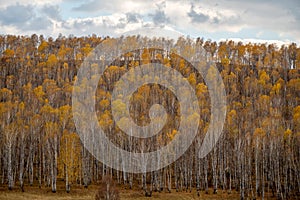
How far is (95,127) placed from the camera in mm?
62156

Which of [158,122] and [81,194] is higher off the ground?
[158,122]

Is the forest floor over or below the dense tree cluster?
below

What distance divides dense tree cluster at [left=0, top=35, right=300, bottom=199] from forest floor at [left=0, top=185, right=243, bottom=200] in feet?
4.41

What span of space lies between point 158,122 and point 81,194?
15434 mm

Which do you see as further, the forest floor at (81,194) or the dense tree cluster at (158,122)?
the dense tree cluster at (158,122)

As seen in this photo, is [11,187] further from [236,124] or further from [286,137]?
[286,137]

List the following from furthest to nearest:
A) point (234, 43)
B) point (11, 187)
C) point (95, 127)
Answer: point (234, 43), point (95, 127), point (11, 187)

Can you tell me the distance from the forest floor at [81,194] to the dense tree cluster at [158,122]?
1.34 m

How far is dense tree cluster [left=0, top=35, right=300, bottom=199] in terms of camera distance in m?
51.2

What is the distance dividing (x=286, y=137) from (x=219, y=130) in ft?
32.2

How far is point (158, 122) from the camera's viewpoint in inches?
2211

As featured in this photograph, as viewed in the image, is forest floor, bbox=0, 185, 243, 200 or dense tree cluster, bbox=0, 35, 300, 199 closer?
forest floor, bbox=0, 185, 243, 200

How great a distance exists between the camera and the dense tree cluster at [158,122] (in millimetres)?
51250

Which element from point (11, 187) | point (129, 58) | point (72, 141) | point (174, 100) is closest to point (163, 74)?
point (174, 100)
